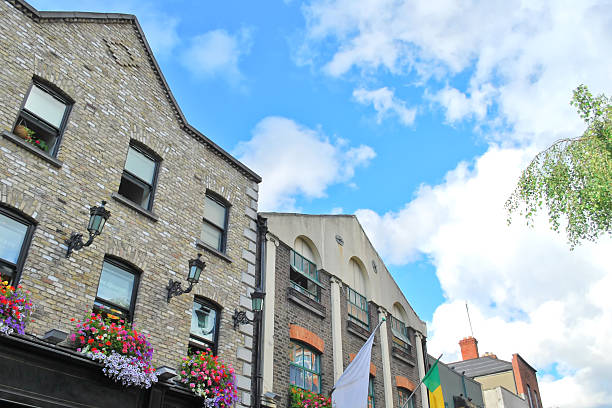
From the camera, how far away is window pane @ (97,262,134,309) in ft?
32.6

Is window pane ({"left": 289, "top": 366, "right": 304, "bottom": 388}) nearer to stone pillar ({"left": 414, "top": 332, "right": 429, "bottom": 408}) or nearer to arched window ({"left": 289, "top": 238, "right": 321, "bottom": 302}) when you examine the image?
arched window ({"left": 289, "top": 238, "right": 321, "bottom": 302})

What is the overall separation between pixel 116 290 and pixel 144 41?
20.8 feet

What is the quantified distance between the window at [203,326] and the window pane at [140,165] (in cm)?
298

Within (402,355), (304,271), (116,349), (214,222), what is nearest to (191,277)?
(116,349)

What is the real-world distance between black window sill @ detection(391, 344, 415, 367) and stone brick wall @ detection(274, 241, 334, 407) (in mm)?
4164

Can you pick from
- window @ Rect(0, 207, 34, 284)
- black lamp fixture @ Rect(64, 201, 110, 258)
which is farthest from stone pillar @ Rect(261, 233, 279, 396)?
window @ Rect(0, 207, 34, 284)

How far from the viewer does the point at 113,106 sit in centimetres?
1158

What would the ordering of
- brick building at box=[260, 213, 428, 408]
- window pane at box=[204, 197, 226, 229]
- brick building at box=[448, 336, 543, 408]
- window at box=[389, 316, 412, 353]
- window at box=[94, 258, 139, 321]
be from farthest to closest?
brick building at box=[448, 336, 543, 408], window at box=[389, 316, 412, 353], brick building at box=[260, 213, 428, 408], window pane at box=[204, 197, 226, 229], window at box=[94, 258, 139, 321]

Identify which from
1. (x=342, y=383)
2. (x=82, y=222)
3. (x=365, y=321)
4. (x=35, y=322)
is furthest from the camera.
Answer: (x=365, y=321)

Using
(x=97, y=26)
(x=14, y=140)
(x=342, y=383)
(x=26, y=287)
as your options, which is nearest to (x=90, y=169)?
(x=14, y=140)

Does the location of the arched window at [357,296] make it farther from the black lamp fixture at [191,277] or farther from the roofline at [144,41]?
the black lamp fixture at [191,277]

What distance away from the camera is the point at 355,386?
A: 12891mm

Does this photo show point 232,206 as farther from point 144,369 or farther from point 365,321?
point 365,321

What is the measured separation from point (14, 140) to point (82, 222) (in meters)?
1.81
